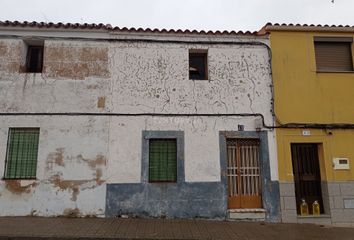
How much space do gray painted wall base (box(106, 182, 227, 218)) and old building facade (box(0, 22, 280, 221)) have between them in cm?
3

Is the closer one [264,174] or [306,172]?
[264,174]

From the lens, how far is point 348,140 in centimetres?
980

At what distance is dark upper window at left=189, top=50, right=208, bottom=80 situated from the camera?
10.2m

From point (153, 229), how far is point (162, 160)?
7.16 ft

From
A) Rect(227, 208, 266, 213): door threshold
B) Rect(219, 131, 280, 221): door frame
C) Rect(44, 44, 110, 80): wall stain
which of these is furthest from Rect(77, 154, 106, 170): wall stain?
Rect(227, 208, 266, 213): door threshold

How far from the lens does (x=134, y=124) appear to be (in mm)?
9539

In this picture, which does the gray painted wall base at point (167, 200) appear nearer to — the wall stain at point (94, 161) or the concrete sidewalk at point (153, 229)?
the concrete sidewalk at point (153, 229)

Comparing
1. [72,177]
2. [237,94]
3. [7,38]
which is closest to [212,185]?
[237,94]

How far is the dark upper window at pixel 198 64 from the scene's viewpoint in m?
10.2

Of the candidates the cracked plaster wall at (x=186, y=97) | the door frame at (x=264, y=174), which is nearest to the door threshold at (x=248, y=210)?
the door frame at (x=264, y=174)

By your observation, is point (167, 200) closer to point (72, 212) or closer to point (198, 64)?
point (72, 212)

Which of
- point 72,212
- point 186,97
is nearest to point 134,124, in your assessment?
point 186,97

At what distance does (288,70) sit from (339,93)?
1.58 m

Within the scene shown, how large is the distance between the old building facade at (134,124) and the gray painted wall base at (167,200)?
26 mm
